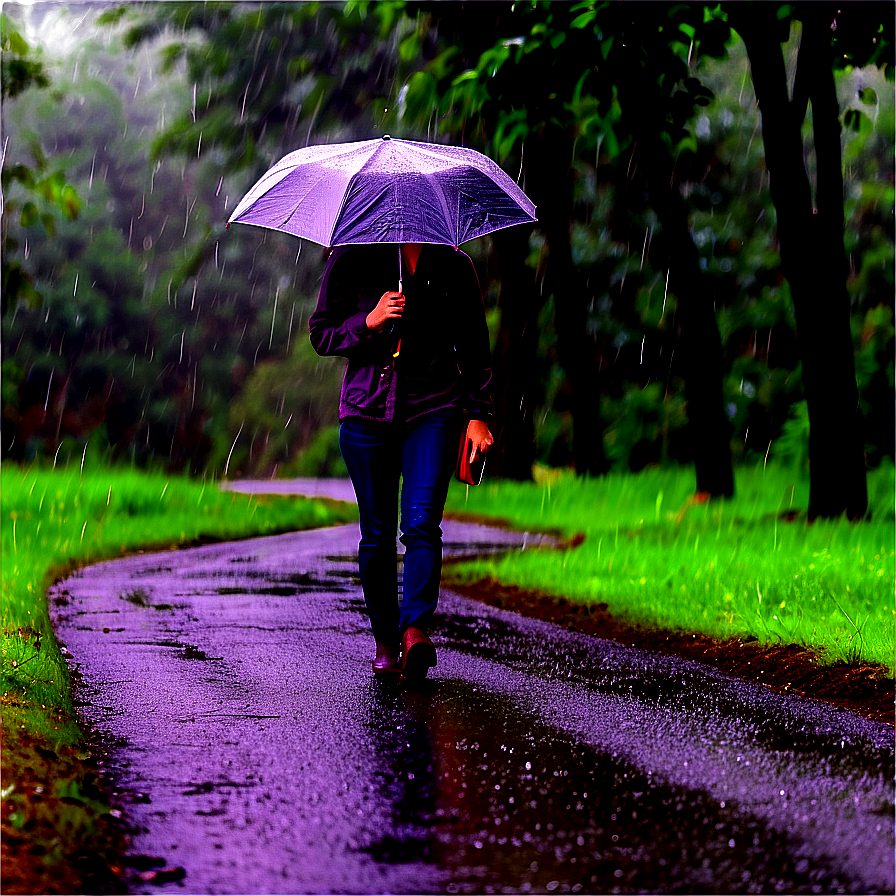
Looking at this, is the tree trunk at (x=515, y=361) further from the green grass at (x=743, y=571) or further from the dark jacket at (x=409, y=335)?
the dark jacket at (x=409, y=335)

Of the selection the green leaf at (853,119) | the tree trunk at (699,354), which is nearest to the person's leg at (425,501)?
the green leaf at (853,119)

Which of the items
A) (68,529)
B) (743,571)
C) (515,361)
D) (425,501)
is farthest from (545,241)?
(425,501)

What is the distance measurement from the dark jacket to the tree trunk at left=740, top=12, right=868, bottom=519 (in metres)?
6.65

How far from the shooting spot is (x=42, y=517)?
14023mm

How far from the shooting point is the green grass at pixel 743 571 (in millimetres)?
7123

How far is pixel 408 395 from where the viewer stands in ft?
19.0

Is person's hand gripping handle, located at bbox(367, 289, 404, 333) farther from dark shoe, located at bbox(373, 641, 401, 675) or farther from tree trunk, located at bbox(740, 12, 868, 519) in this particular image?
tree trunk, located at bbox(740, 12, 868, 519)

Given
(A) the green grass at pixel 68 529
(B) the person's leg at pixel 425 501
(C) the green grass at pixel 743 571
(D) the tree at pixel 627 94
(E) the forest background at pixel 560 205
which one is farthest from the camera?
(E) the forest background at pixel 560 205

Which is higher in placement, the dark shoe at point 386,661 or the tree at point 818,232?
the tree at point 818,232

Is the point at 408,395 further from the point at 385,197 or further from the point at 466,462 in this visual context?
the point at 385,197

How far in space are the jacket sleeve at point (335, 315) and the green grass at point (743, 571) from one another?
2738 millimetres

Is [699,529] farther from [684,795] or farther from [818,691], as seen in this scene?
[684,795]

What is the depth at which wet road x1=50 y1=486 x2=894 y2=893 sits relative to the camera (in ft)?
11.4

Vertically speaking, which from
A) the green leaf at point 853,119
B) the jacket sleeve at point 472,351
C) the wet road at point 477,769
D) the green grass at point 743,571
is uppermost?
the green leaf at point 853,119
